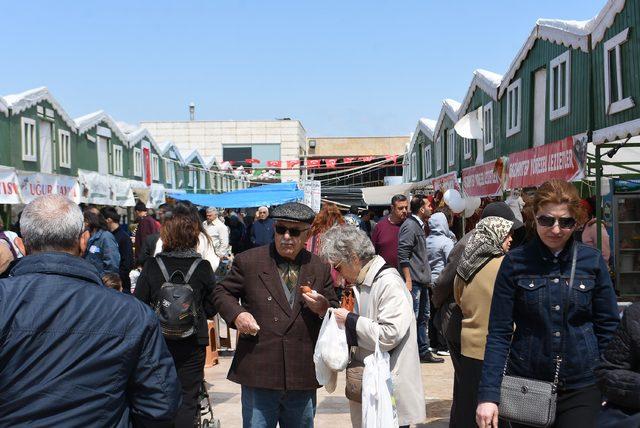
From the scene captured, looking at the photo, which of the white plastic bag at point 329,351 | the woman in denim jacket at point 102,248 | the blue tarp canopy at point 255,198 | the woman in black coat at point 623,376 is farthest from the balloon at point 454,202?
the woman in black coat at point 623,376

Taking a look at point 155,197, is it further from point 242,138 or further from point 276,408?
point 242,138

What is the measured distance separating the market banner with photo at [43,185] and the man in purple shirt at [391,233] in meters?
6.20

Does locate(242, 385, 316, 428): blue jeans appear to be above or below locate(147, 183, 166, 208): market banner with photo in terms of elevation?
below

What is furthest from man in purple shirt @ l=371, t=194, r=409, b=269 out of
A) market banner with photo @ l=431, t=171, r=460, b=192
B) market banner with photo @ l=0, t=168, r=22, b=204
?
market banner with photo @ l=431, t=171, r=460, b=192

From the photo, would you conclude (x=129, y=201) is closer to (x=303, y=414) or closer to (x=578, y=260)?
(x=303, y=414)

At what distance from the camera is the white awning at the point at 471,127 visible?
18.8 meters

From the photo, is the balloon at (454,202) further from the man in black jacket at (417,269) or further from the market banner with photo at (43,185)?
the market banner with photo at (43,185)

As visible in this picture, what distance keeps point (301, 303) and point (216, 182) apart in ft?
125

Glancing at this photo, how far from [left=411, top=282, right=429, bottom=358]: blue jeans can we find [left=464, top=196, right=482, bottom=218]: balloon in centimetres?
507

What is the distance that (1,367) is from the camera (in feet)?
7.44

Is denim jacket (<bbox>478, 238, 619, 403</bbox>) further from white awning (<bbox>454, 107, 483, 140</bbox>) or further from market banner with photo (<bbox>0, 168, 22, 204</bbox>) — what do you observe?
white awning (<bbox>454, 107, 483, 140</bbox>)

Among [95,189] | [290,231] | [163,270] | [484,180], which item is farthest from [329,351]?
[95,189]

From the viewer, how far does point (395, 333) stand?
395 centimetres

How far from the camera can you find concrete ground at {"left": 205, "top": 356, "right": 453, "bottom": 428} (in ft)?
20.7
